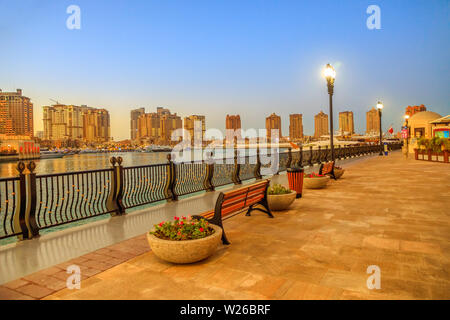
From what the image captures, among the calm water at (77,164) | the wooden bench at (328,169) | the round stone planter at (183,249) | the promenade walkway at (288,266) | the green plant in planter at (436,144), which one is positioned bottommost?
the calm water at (77,164)

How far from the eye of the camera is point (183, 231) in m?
4.52

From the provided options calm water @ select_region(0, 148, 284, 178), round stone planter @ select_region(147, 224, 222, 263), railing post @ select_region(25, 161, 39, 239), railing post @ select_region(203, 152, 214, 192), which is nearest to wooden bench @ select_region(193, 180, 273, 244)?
round stone planter @ select_region(147, 224, 222, 263)

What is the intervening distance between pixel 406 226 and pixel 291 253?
2.97 m

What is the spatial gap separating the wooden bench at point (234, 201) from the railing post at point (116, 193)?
296 cm

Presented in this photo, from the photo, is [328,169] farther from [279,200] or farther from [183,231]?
[183,231]

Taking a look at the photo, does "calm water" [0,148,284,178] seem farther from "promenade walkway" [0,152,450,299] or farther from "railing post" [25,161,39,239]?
"railing post" [25,161,39,239]

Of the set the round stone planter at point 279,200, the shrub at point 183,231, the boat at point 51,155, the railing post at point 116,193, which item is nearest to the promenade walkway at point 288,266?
the shrub at point 183,231

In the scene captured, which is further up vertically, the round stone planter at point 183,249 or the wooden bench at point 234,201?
the wooden bench at point 234,201

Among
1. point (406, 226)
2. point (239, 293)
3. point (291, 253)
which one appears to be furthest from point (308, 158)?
point (239, 293)

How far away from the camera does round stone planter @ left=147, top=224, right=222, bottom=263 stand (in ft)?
13.8

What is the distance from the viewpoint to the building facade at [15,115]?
5069 inches

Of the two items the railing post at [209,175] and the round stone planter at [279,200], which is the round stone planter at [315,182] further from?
the round stone planter at [279,200]

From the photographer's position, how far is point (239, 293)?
3.43 metres

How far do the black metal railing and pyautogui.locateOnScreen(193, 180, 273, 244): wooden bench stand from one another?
2846 millimetres
